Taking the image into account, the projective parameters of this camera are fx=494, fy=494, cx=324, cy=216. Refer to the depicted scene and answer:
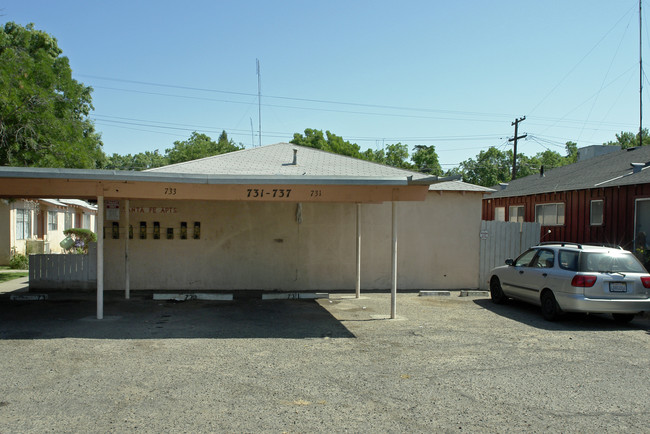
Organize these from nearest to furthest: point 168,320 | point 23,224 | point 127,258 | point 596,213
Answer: point 168,320, point 127,258, point 596,213, point 23,224

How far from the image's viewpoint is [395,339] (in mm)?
8492

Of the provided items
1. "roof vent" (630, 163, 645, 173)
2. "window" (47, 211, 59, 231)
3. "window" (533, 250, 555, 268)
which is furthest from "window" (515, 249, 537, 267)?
"window" (47, 211, 59, 231)

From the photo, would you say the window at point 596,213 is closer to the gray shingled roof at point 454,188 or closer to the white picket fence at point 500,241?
the white picket fence at point 500,241

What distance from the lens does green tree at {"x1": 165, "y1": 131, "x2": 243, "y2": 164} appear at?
58.8m

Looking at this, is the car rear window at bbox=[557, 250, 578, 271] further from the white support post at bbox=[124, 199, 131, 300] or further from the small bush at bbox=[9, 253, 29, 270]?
the small bush at bbox=[9, 253, 29, 270]

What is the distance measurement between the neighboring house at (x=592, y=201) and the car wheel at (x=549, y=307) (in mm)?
6297

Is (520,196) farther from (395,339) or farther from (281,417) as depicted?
(281,417)

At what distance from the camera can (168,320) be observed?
9.86m

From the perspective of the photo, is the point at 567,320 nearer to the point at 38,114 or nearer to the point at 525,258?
the point at 525,258

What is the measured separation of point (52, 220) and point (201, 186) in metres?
21.4

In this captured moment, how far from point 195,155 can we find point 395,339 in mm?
53695

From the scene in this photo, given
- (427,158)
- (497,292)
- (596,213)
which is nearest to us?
(497,292)

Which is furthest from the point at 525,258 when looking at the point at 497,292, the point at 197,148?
the point at 197,148


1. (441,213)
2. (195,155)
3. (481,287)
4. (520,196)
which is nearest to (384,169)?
(441,213)
